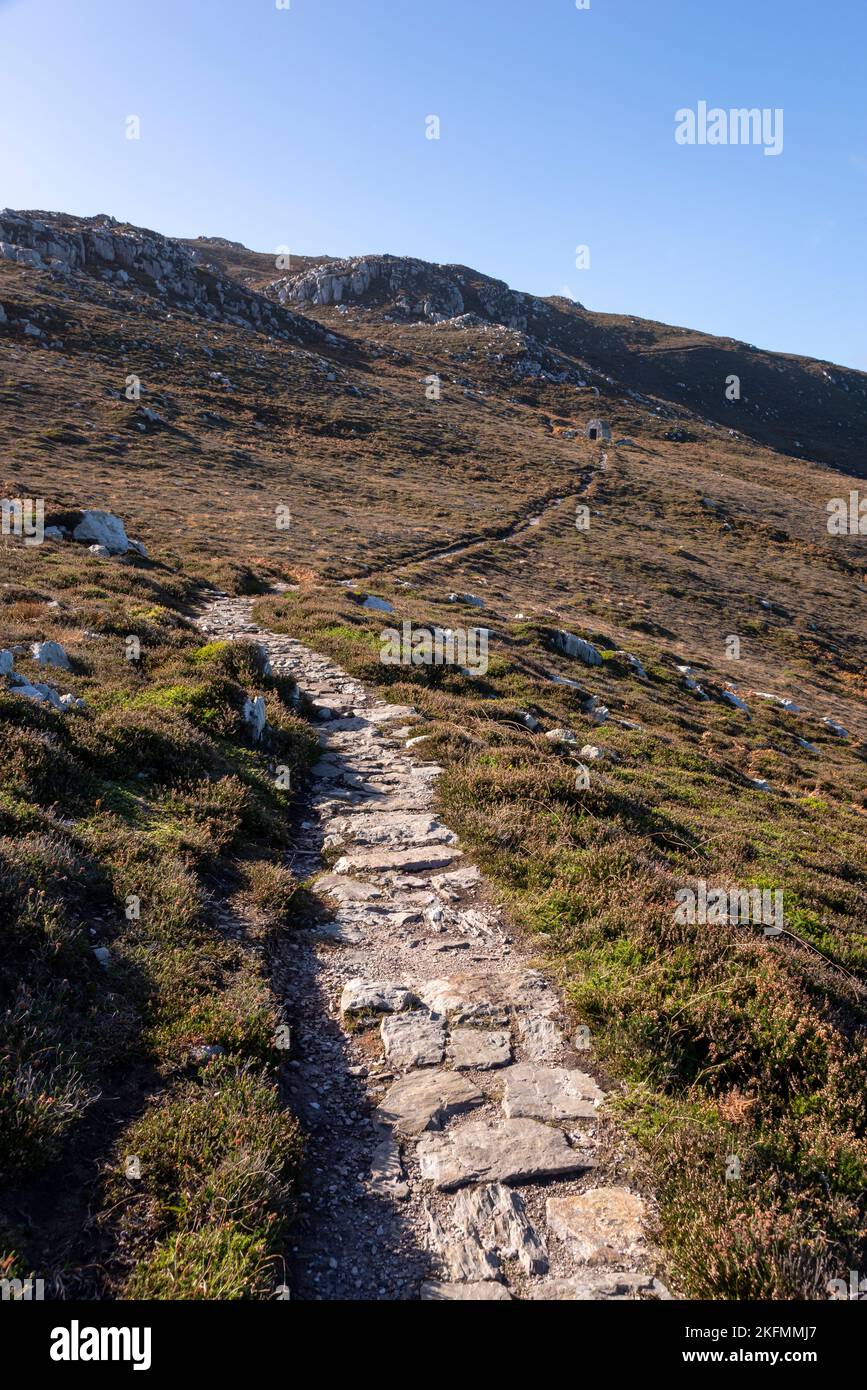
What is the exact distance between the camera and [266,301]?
11200cm

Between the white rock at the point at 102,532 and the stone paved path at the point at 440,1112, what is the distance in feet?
67.6

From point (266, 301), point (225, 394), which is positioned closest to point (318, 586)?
point (225, 394)

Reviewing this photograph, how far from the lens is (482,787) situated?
400 inches

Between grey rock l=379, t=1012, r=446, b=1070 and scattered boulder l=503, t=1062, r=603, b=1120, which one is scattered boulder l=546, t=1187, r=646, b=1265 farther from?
grey rock l=379, t=1012, r=446, b=1070

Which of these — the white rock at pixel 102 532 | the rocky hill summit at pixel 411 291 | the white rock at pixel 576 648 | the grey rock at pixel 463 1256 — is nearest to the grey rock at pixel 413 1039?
the grey rock at pixel 463 1256

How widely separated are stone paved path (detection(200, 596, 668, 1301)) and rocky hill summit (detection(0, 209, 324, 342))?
112725mm

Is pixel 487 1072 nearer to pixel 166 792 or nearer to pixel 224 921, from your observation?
pixel 224 921

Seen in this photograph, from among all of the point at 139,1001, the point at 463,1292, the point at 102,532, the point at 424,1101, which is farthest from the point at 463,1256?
the point at 102,532

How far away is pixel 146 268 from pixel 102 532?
104770mm

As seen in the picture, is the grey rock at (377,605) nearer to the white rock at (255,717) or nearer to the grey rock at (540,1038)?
the white rock at (255,717)

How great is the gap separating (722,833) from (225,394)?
7481 cm

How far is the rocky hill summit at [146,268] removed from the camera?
99812mm

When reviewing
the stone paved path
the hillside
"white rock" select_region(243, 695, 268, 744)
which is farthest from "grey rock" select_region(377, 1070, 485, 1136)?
"white rock" select_region(243, 695, 268, 744)

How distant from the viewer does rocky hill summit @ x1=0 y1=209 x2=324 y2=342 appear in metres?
99.8
